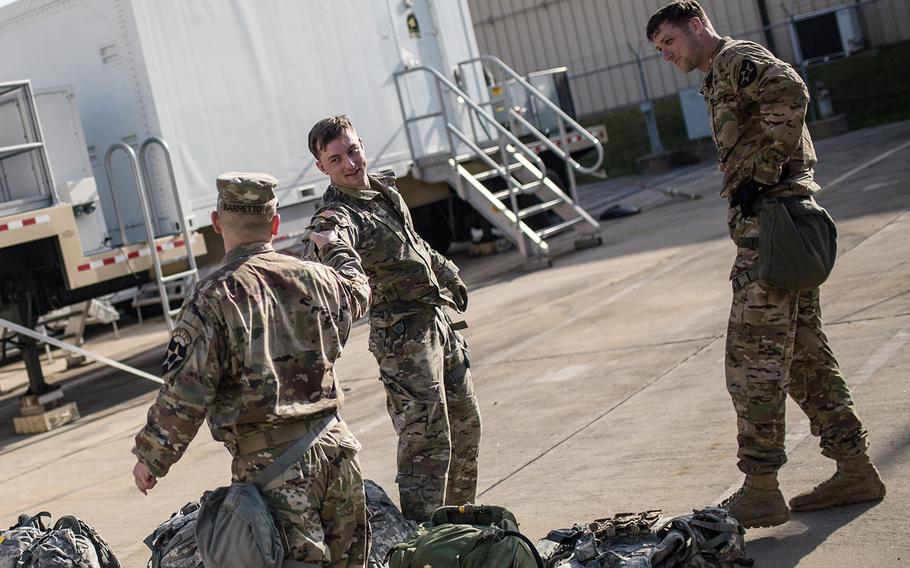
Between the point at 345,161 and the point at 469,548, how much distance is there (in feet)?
5.12

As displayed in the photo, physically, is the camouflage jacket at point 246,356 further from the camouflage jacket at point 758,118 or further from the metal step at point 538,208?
the metal step at point 538,208

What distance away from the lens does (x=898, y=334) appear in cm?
632

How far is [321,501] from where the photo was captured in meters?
3.24

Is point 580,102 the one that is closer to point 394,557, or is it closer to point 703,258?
point 703,258

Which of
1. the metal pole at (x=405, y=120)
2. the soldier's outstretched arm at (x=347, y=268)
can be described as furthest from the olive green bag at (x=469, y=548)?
the metal pole at (x=405, y=120)

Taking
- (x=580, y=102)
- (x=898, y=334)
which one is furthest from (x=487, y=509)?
(x=580, y=102)

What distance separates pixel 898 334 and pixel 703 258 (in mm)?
4212

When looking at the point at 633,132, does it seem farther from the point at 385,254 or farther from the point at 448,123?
the point at 385,254

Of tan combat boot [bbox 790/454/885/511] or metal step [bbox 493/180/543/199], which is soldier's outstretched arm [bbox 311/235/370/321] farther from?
metal step [bbox 493/180/543/199]

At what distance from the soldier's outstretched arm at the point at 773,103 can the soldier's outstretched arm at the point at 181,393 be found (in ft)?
6.83

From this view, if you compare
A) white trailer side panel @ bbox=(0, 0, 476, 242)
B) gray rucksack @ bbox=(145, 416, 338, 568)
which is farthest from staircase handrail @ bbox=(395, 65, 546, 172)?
gray rucksack @ bbox=(145, 416, 338, 568)

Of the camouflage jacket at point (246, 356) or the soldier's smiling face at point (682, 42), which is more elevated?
the soldier's smiling face at point (682, 42)

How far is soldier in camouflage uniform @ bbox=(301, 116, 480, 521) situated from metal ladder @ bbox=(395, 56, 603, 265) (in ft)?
26.0

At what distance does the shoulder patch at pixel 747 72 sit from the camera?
399cm
